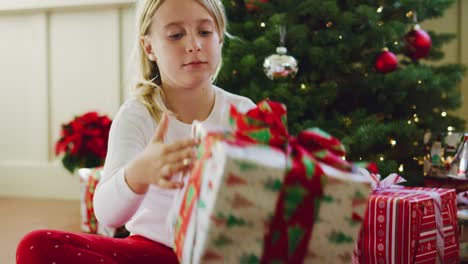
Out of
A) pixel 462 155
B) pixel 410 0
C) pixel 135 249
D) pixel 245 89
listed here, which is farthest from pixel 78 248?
pixel 410 0

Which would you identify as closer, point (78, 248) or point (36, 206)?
point (78, 248)

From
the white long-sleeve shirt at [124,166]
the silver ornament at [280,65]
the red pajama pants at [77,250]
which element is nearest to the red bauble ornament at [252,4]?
the silver ornament at [280,65]

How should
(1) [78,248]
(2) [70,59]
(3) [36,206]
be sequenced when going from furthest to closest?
(2) [70,59] → (3) [36,206] → (1) [78,248]

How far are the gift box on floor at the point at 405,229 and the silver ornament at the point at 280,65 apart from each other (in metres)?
0.55

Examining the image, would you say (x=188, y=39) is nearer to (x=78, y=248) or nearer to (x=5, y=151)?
(x=78, y=248)

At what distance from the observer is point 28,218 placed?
2.18 metres

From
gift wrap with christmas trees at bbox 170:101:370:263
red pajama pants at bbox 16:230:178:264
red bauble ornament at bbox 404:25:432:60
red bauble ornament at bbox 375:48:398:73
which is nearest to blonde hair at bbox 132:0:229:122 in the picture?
red pajama pants at bbox 16:230:178:264

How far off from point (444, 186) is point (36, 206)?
1665 mm

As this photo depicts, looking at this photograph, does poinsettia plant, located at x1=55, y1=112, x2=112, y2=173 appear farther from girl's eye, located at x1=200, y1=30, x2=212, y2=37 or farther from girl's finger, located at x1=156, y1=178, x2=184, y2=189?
girl's finger, located at x1=156, y1=178, x2=184, y2=189

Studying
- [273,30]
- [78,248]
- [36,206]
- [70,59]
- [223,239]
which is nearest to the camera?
[223,239]

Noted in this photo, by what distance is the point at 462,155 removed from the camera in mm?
1558

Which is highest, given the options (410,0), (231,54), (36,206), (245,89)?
(410,0)

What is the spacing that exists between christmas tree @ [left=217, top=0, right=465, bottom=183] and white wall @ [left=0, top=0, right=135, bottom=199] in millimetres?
911

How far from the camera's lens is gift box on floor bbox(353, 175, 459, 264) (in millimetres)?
1139
